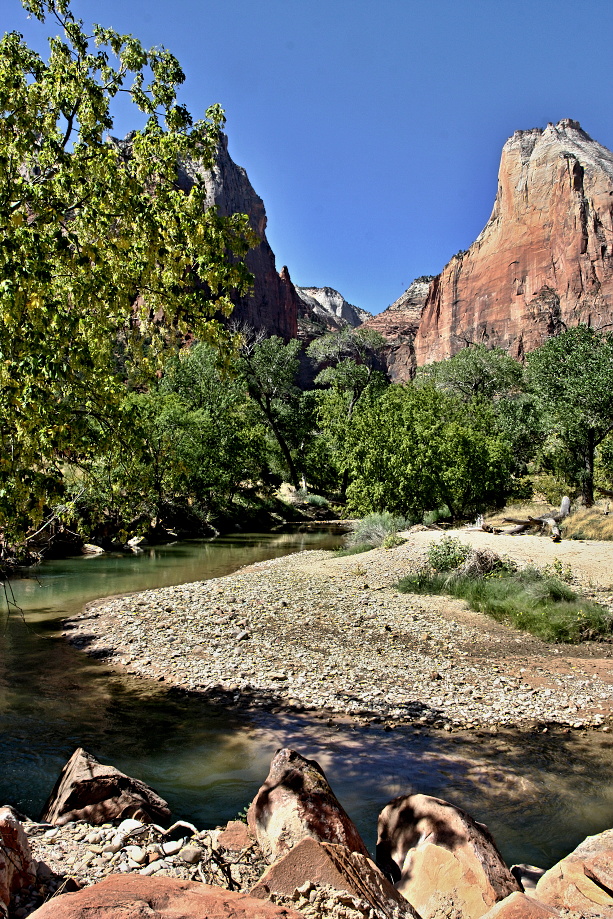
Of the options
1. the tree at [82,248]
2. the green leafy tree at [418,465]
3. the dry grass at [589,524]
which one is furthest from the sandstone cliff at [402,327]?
the tree at [82,248]

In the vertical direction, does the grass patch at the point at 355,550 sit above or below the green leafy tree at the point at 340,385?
below

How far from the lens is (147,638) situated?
10602 mm

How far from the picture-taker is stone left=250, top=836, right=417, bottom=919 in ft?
9.83

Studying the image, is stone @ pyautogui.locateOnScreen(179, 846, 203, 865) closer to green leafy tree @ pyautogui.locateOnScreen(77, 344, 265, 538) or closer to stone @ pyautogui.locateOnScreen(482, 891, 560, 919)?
stone @ pyautogui.locateOnScreen(482, 891, 560, 919)

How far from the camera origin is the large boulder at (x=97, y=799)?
4352 mm

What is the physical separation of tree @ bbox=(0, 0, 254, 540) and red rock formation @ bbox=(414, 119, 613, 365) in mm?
89322

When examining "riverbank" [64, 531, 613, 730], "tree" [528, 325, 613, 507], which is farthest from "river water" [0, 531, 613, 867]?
"tree" [528, 325, 613, 507]

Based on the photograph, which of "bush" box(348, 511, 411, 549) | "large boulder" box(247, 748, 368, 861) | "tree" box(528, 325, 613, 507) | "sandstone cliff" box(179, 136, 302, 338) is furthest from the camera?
"sandstone cliff" box(179, 136, 302, 338)

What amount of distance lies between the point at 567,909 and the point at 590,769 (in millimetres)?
3309

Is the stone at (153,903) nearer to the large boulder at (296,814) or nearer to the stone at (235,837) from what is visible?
the large boulder at (296,814)

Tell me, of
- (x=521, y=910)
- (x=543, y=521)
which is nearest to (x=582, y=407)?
(x=543, y=521)

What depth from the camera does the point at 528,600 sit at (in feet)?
37.4

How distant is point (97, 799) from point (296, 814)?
5.54 feet

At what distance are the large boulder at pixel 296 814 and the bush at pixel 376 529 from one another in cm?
1591
